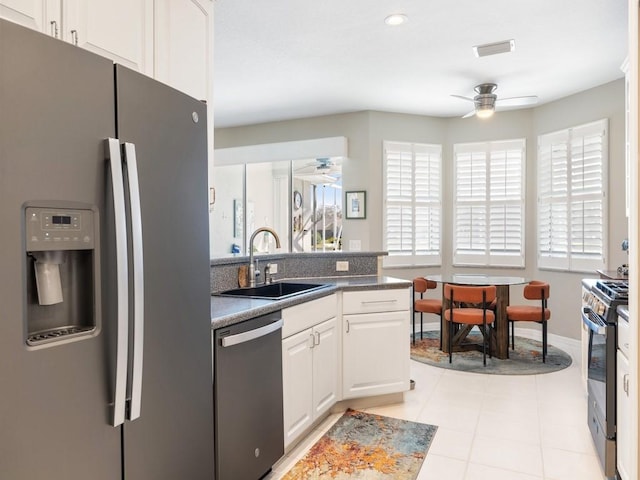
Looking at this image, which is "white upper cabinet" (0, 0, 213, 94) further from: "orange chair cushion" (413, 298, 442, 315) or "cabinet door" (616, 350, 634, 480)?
"orange chair cushion" (413, 298, 442, 315)

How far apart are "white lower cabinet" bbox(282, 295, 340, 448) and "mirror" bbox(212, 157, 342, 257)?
2.80 metres

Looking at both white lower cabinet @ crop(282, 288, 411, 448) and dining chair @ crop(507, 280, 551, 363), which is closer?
white lower cabinet @ crop(282, 288, 411, 448)

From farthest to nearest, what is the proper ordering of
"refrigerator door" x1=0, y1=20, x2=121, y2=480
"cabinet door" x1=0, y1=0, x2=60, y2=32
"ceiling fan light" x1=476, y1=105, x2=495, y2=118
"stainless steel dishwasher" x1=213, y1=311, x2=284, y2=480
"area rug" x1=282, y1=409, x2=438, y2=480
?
1. "ceiling fan light" x1=476, y1=105, x2=495, y2=118
2. "area rug" x1=282, y1=409, x2=438, y2=480
3. "stainless steel dishwasher" x1=213, y1=311, x2=284, y2=480
4. "cabinet door" x1=0, y1=0, x2=60, y2=32
5. "refrigerator door" x1=0, y1=20, x2=121, y2=480

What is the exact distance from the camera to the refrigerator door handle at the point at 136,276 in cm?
127

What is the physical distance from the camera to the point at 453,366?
4145 millimetres

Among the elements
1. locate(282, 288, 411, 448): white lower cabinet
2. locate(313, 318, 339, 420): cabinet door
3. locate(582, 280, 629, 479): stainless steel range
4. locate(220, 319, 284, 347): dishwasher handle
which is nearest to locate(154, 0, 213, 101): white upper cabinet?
locate(220, 319, 284, 347): dishwasher handle

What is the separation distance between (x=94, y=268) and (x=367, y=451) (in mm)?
1975

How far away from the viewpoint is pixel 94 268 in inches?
47.3

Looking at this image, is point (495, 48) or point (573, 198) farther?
point (573, 198)

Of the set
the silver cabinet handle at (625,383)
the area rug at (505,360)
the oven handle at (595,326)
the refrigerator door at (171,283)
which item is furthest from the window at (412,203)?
the refrigerator door at (171,283)

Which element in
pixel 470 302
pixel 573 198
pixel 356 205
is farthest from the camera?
pixel 356 205

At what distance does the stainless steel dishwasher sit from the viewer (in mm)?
1850

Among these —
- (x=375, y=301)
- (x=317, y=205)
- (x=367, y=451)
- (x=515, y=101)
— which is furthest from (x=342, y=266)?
(x=515, y=101)

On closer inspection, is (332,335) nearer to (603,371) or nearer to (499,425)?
(499,425)
